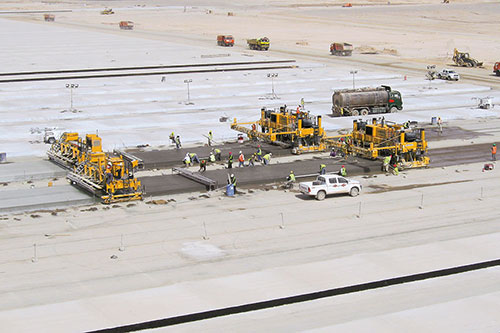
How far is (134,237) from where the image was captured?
42.2m

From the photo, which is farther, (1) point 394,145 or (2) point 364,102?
(2) point 364,102

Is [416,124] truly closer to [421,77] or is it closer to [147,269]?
[421,77]

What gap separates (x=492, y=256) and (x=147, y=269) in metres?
15.7

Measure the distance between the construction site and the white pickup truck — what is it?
0.09 metres

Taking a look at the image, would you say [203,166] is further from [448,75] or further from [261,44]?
[261,44]

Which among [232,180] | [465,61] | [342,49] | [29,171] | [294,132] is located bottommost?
[29,171]

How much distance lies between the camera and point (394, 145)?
5772cm

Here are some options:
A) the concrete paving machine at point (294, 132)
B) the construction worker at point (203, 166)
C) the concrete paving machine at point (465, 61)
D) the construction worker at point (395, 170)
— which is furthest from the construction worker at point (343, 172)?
the concrete paving machine at point (465, 61)

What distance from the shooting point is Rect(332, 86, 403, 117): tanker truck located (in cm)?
7969

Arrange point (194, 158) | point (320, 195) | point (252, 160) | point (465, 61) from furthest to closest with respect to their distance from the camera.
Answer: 1. point (465, 61)
2. point (194, 158)
3. point (252, 160)
4. point (320, 195)

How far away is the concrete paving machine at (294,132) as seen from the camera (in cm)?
6344

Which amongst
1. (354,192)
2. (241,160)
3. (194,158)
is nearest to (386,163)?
(354,192)

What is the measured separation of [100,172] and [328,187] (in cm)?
1382

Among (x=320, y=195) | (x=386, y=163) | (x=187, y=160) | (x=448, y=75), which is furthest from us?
(x=448, y=75)
